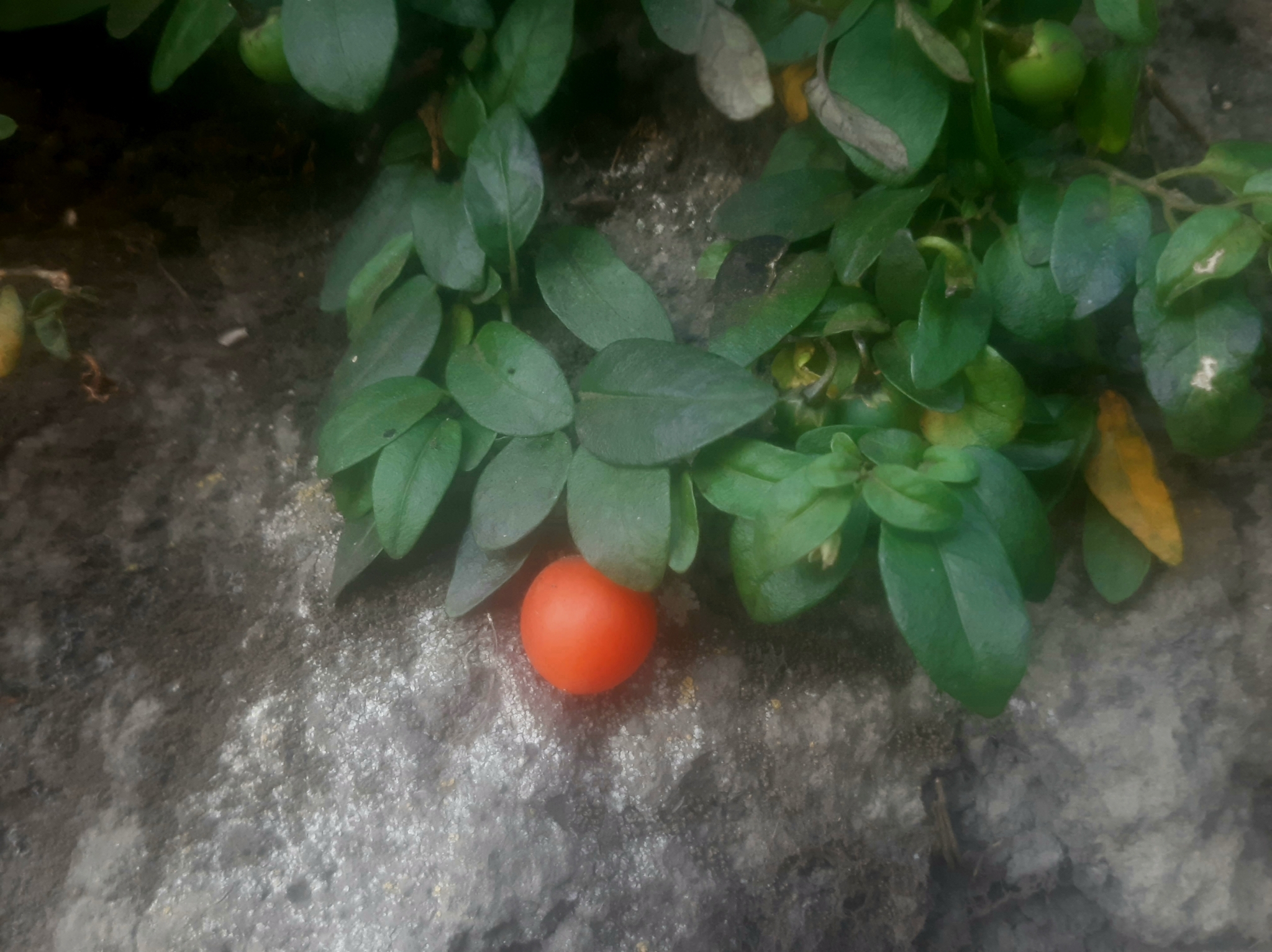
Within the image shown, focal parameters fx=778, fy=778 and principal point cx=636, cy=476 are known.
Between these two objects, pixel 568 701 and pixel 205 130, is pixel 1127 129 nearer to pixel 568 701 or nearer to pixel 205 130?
pixel 568 701

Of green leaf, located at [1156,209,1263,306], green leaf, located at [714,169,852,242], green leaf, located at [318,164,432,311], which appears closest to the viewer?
green leaf, located at [1156,209,1263,306]

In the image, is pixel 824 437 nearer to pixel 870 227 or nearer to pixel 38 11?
pixel 870 227

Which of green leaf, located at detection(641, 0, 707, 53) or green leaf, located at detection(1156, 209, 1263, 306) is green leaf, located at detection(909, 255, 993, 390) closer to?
green leaf, located at detection(1156, 209, 1263, 306)

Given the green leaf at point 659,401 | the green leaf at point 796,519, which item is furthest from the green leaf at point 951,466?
the green leaf at point 659,401

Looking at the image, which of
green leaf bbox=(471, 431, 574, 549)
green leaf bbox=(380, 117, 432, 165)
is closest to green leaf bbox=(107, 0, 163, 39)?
green leaf bbox=(380, 117, 432, 165)

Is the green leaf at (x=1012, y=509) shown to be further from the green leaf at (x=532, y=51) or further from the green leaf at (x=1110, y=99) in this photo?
the green leaf at (x=532, y=51)

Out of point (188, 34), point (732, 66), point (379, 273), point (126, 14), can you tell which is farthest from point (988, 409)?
point (126, 14)
